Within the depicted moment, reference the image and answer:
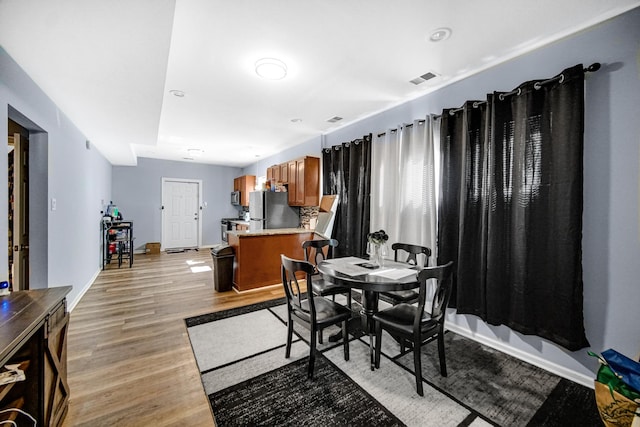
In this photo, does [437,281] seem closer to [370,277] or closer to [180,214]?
[370,277]

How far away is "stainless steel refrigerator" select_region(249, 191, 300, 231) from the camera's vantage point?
539 centimetres

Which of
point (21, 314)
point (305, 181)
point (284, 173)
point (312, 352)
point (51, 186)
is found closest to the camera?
point (21, 314)

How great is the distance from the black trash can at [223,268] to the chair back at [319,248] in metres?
1.28

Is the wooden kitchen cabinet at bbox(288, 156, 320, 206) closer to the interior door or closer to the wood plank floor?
the wood plank floor

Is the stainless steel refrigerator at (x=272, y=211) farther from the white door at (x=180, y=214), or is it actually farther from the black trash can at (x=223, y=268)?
the white door at (x=180, y=214)

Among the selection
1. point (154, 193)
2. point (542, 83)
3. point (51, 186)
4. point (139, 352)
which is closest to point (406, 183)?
point (542, 83)

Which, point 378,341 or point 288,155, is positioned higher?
point 288,155

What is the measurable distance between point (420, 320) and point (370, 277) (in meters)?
0.47

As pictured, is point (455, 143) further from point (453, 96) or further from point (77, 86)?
point (77, 86)

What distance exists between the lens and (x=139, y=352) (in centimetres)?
236

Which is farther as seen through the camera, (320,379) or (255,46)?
(255,46)

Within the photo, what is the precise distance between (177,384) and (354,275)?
5.18 feet

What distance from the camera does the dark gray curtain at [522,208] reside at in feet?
6.38

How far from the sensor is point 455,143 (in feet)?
8.92
